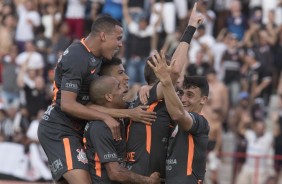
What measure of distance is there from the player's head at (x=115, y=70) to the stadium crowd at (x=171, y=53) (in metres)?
7.35

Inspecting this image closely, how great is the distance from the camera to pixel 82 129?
1023 cm

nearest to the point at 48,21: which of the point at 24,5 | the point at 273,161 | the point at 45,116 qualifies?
the point at 24,5

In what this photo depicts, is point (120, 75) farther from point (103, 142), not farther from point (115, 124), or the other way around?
point (103, 142)

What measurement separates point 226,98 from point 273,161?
2.30 metres

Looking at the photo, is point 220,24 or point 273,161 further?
point 220,24

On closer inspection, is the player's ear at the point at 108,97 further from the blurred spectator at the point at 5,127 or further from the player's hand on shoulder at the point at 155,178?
the blurred spectator at the point at 5,127

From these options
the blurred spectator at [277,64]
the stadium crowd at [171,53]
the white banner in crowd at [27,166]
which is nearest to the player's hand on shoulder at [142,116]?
the stadium crowd at [171,53]

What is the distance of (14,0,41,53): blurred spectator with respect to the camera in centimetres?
2202

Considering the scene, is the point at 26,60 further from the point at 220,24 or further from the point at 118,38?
the point at 118,38

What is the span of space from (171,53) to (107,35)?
9.77 m

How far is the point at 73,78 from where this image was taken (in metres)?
9.85

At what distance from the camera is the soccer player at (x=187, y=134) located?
9.51 meters

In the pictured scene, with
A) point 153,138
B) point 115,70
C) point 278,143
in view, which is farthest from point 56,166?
point 278,143

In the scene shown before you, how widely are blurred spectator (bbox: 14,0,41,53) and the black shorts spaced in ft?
38.7
